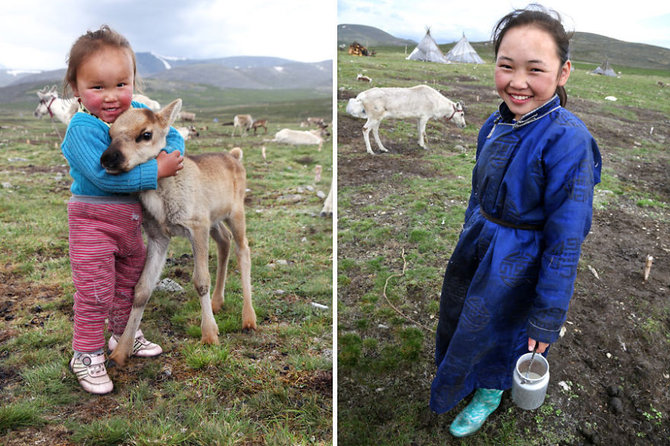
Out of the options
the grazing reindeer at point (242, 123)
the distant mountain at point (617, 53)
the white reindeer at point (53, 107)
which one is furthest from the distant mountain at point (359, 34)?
the distant mountain at point (617, 53)

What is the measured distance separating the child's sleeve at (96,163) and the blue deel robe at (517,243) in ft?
6.15

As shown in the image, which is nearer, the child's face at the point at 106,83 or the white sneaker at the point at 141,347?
the child's face at the point at 106,83

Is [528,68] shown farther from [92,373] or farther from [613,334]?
[92,373]

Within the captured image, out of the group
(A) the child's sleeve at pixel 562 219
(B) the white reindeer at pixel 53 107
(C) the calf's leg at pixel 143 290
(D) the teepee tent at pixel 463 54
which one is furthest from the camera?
(D) the teepee tent at pixel 463 54

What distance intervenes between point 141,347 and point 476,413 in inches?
88.5

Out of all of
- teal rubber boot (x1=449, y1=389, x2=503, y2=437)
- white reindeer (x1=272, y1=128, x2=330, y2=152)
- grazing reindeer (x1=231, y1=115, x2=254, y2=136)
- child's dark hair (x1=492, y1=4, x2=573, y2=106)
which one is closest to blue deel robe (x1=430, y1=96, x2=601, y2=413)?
teal rubber boot (x1=449, y1=389, x2=503, y2=437)

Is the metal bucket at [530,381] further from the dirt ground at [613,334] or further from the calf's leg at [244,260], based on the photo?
the calf's leg at [244,260]

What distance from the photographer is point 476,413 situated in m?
2.60

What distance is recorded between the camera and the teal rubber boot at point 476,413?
8.42ft

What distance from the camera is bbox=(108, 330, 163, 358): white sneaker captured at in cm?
282

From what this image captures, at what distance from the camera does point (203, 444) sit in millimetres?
A: 2111

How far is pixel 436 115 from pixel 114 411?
31.8 ft

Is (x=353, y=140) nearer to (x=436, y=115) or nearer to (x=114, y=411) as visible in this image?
(x=436, y=115)

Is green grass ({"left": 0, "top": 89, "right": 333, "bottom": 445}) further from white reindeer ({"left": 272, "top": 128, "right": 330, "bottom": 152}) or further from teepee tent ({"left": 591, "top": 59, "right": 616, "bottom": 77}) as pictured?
teepee tent ({"left": 591, "top": 59, "right": 616, "bottom": 77})
